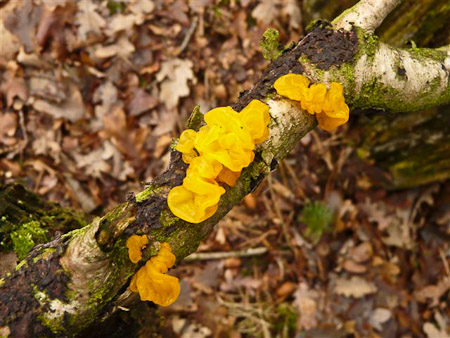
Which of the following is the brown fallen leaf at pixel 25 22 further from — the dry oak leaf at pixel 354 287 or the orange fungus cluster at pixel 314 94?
the dry oak leaf at pixel 354 287

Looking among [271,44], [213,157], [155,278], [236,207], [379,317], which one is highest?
[271,44]

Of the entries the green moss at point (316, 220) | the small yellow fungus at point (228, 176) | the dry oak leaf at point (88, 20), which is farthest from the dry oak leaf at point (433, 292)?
the dry oak leaf at point (88, 20)

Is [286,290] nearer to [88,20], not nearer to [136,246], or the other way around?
[136,246]

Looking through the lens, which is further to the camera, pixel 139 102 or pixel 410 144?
pixel 139 102

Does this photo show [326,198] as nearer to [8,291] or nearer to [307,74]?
[307,74]

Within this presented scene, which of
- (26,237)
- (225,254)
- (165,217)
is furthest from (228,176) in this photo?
(225,254)

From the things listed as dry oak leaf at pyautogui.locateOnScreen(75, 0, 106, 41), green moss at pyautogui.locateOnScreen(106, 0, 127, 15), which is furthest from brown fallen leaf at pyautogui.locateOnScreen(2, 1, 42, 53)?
green moss at pyautogui.locateOnScreen(106, 0, 127, 15)
